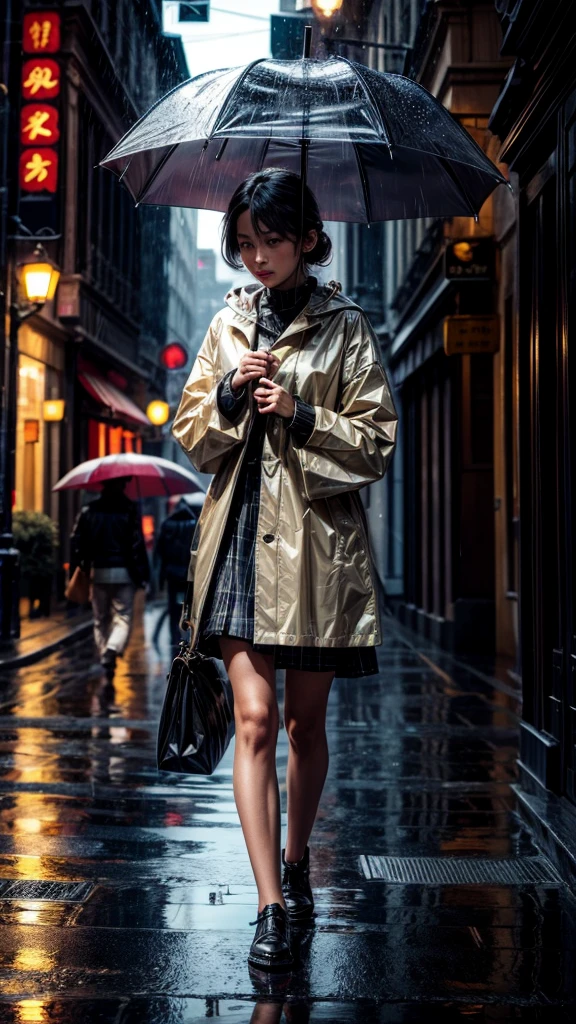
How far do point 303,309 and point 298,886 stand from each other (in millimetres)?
1852

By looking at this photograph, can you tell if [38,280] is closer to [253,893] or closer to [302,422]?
[253,893]

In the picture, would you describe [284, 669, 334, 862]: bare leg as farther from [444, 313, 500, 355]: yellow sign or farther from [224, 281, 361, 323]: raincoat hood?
[444, 313, 500, 355]: yellow sign

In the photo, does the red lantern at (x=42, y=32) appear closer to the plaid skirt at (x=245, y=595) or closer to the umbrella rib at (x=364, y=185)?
the umbrella rib at (x=364, y=185)

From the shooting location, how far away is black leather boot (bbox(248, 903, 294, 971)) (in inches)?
133

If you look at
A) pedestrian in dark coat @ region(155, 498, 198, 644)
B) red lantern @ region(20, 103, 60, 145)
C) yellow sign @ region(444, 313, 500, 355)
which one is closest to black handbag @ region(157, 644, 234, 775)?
pedestrian in dark coat @ region(155, 498, 198, 644)

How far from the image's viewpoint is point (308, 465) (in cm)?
362

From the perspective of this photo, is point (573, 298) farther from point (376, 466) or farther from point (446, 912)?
point (446, 912)

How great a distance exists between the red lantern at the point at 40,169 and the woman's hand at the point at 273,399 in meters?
18.7

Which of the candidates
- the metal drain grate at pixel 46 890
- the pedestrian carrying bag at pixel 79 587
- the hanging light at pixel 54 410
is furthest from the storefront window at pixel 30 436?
the metal drain grate at pixel 46 890

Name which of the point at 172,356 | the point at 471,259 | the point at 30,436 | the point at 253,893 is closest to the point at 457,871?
the point at 253,893

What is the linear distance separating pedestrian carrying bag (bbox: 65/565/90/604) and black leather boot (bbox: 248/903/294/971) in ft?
26.8

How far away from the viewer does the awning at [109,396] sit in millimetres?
25031

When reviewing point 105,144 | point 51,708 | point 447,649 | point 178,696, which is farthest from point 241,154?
point 105,144

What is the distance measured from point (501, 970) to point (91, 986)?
3.75 ft
